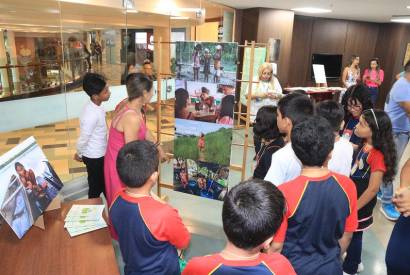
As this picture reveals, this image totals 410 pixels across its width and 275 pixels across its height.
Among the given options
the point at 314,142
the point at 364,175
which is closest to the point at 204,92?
the point at 364,175

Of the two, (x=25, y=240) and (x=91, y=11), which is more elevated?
(x=91, y=11)

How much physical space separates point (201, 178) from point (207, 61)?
3.56 ft

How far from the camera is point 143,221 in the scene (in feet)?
4.22

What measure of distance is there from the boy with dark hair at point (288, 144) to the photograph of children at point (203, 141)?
95 cm

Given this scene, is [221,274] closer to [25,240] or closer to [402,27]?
[25,240]

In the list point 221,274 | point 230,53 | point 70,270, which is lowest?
point 70,270

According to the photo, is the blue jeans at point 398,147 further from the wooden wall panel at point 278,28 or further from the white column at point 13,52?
the white column at point 13,52

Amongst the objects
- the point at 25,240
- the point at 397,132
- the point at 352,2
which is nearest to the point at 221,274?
the point at 25,240

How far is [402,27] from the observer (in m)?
8.59

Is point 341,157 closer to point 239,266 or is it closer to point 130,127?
point 239,266

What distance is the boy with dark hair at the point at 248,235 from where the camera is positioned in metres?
0.87

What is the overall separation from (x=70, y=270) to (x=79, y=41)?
137 inches

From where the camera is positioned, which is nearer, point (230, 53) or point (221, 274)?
point (221, 274)

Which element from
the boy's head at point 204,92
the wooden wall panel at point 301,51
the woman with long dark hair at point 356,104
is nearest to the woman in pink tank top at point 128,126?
the boy's head at point 204,92
